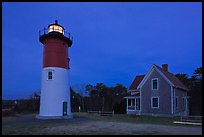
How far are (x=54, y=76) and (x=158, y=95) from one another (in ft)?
37.9

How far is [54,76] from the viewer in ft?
73.5

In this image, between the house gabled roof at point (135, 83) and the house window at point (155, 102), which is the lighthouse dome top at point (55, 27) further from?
the house gabled roof at point (135, 83)

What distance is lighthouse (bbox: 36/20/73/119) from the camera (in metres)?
22.0

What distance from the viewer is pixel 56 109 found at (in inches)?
864

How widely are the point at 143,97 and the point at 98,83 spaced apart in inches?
1016

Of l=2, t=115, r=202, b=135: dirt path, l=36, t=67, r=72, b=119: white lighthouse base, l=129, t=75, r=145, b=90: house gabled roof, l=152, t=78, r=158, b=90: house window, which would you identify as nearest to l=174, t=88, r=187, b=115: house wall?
l=152, t=78, r=158, b=90: house window

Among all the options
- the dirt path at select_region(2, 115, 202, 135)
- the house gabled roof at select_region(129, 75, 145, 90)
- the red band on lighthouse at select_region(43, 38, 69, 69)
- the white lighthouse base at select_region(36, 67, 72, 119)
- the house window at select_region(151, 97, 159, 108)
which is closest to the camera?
the dirt path at select_region(2, 115, 202, 135)

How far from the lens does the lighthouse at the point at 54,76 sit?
72.2 feet

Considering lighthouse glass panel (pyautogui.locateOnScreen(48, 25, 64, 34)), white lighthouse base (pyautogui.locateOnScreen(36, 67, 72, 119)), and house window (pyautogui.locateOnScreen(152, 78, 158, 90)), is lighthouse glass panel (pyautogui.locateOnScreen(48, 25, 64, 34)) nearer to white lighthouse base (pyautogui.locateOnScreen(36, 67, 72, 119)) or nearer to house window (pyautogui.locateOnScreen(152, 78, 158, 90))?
white lighthouse base (pyautogui.locateOnScreen(36, 67, 72, 119))

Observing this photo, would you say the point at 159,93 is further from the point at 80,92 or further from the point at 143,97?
the point at 80,92

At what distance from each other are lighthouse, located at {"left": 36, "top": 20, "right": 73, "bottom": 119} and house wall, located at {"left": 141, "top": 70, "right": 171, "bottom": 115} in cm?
903

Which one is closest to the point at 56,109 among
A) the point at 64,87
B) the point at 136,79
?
the point at 64,87

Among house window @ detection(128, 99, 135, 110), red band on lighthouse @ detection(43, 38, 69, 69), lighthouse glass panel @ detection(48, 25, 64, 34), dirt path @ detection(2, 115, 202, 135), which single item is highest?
lighthouse glass panel @ detection(48, 25, 64, 34)

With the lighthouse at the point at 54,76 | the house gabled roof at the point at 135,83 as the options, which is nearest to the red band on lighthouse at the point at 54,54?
the lighthouse at the point at 54,76
